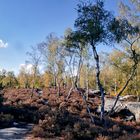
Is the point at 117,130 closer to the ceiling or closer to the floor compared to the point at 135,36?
closer to the floor

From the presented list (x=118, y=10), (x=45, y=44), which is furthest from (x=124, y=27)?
(x=45, y=44)

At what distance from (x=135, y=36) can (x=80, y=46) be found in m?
4.61

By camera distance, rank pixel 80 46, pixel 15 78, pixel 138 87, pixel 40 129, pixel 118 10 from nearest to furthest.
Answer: pixel 40 129
pixel 80 46
pixel 118 10
pixel 138 87
pixel 15 78

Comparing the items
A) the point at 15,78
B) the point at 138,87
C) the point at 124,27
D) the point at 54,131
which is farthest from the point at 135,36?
the point at 15,78

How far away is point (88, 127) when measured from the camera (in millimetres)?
A: 19328

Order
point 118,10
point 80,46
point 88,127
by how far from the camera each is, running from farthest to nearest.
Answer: point 118,10 → point 80,46 → point 88,127

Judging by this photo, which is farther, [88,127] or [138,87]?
[138,87]

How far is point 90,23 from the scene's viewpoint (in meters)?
19.7

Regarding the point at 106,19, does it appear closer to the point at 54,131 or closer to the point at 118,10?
the point at 118,10

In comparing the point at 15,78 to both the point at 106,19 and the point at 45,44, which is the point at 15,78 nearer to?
the point at 45,44

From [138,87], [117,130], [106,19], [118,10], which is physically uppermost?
[118,10]

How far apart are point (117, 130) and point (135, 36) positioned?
7.85m

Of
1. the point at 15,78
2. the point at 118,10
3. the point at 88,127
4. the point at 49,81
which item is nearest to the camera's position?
the point at 88,127

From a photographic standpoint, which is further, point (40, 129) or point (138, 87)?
point (138, 87)
